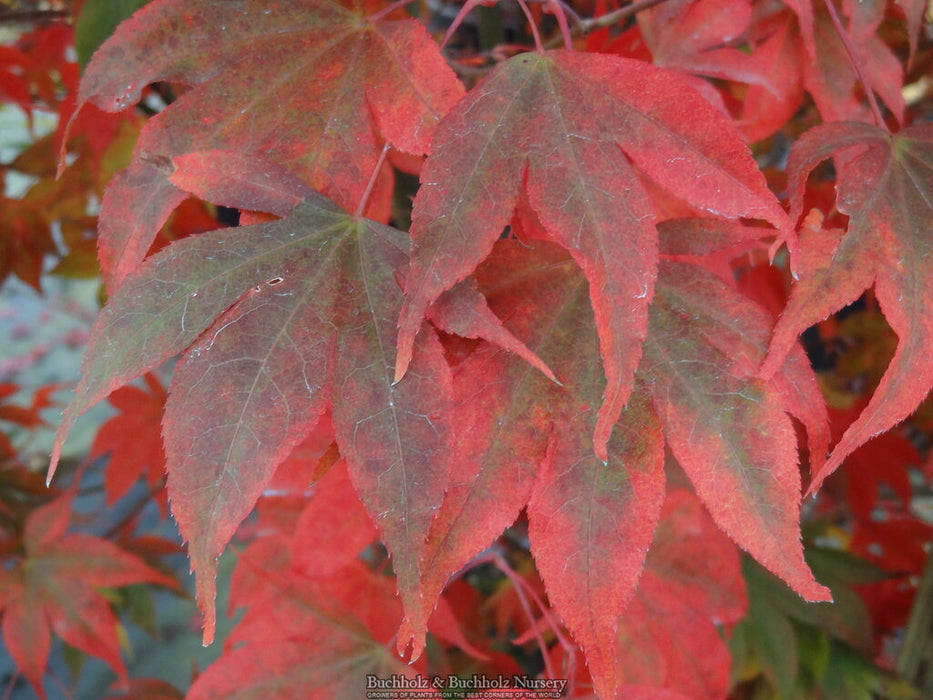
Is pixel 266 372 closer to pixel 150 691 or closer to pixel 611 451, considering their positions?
pixel 611 451

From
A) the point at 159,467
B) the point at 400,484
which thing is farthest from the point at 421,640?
the point at 159,467

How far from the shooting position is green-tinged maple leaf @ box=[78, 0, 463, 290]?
1.31 ft

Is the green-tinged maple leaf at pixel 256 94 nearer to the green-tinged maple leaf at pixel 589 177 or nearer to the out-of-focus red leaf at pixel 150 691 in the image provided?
the green-tinged maple leaf at pixel 589 177

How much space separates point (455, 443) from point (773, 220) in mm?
178

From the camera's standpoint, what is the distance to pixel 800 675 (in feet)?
2.91

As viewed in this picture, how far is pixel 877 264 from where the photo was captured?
360 millimetres

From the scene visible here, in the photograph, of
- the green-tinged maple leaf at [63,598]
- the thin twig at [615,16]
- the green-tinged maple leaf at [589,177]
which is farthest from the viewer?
the green-tinged maple leaf at [63,598]

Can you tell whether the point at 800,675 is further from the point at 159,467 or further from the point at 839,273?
the point at 159,467

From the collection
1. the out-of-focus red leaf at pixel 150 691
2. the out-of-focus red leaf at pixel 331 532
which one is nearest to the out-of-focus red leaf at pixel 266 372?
the out-of-focus red leaf at pixel 331 532

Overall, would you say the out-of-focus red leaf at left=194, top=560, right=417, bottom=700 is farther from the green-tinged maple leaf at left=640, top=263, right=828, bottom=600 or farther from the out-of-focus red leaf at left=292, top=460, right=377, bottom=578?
the green-tinged maple leaf at left=640, top=263, right=828, bottom=600

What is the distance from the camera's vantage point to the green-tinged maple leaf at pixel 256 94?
1.31ft

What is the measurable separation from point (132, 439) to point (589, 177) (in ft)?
3.01

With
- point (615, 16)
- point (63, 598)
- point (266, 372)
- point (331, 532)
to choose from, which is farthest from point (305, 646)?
point (615, 16)

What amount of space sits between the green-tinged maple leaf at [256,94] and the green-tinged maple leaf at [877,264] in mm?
199
